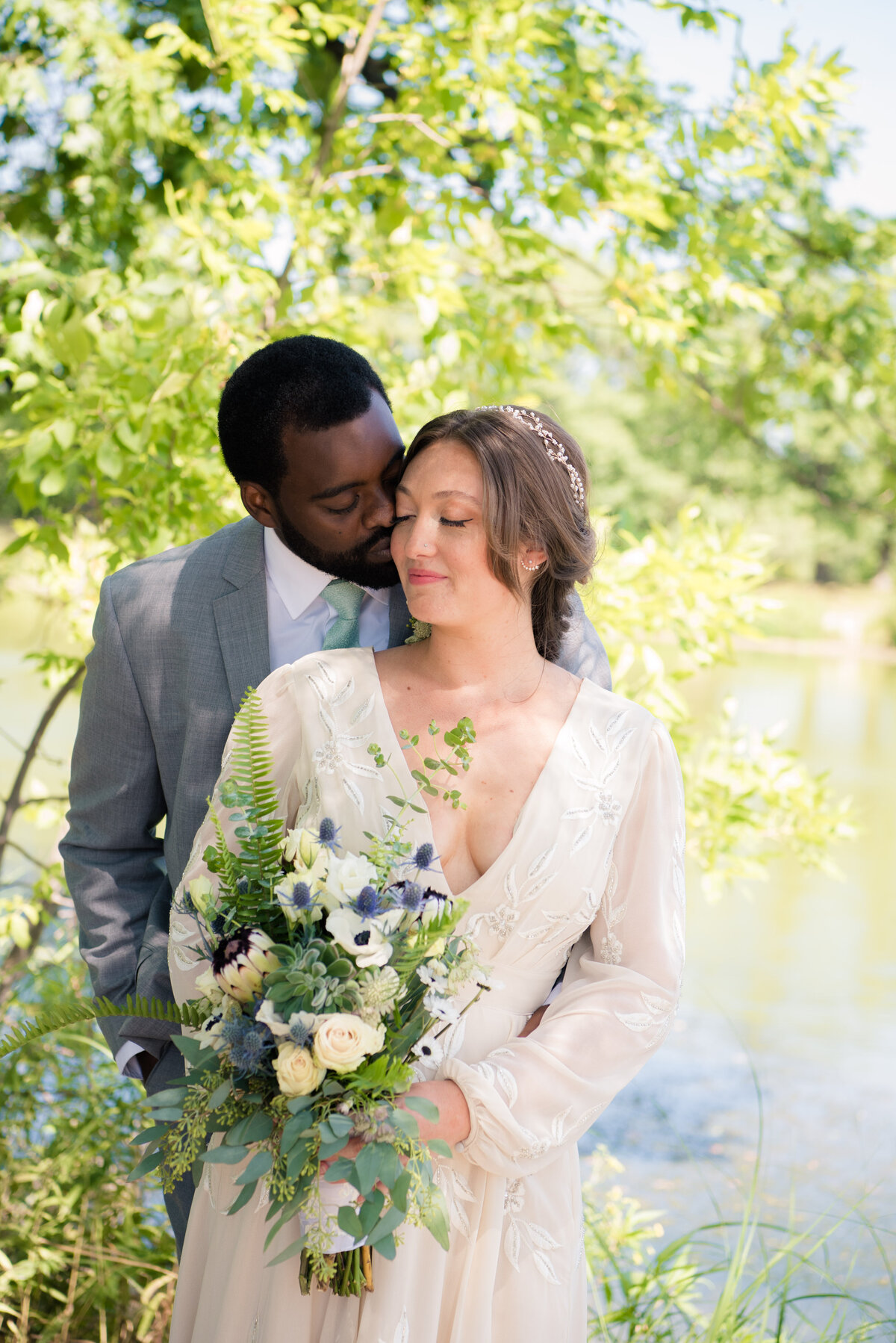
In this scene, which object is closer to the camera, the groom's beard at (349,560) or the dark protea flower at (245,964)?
the dark protea flower at (245,964)

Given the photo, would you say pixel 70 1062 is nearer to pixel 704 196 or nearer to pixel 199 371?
pixel 199 371

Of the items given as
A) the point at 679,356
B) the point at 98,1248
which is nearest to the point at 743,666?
the point at 679,356

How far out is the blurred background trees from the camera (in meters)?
2.82

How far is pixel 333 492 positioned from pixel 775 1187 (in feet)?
13.7

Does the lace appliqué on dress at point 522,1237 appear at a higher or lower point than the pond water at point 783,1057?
higher

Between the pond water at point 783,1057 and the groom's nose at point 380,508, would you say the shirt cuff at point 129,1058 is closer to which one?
the groom's nose at point 380,508

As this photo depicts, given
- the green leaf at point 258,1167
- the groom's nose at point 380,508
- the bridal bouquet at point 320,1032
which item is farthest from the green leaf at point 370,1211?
the groom's nose at point 380,508

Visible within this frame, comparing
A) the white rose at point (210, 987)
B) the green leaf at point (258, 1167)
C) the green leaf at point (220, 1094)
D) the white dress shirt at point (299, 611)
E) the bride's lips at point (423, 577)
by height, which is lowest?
the green leaf at point (258, 1167)

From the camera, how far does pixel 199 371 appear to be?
2.62 metres

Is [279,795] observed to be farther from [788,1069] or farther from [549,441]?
[788,1069]

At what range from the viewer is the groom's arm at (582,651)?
2.24 metres

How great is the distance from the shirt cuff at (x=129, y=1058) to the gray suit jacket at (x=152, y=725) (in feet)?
0.05

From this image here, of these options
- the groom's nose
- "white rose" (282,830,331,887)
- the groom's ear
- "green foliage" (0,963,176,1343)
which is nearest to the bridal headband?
the groom's nose

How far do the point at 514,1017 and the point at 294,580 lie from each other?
0.93 metres
